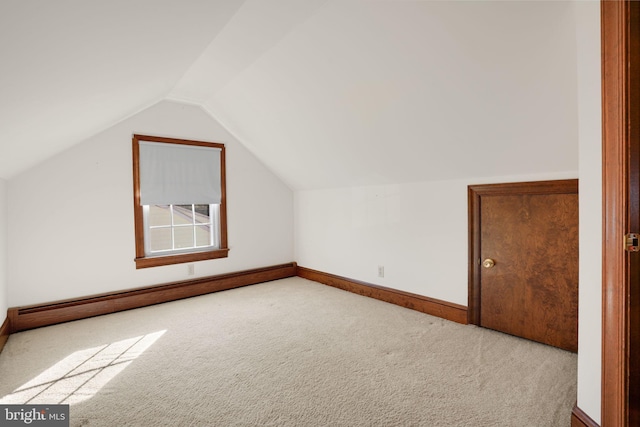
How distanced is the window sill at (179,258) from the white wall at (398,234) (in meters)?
1.27

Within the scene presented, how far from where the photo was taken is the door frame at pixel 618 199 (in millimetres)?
1185

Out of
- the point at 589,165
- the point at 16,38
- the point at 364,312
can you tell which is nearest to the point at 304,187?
the point at 364,312

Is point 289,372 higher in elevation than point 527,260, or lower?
lower

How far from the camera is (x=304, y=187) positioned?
4.65 metres

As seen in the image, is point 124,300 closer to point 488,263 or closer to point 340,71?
point 340,71

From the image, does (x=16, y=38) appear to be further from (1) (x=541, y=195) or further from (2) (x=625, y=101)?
(1) (x=541, y=195)

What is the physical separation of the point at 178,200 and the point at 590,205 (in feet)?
12.3

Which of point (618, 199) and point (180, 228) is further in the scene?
point (180, 228)

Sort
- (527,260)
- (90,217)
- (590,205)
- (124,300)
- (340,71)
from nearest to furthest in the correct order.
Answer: (590,205)
(340,71)
(527,260)
(90,217)
(124,300)

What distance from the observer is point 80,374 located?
6.91 ft

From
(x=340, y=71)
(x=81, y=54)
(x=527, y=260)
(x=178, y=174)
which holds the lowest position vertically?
(x=527, y=260)

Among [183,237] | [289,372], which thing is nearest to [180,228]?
[183,237]

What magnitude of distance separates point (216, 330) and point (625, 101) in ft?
9.87

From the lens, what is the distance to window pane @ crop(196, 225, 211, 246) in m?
4.14
